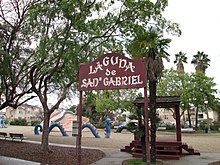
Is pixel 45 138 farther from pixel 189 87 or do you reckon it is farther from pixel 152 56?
pixel 189 87

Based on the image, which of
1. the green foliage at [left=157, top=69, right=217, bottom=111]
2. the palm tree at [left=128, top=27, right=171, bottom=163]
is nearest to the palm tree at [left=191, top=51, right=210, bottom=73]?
the green foliage at [left=157, top=69, right=217, bottom=111]

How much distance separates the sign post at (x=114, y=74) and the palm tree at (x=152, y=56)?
2.48 meters

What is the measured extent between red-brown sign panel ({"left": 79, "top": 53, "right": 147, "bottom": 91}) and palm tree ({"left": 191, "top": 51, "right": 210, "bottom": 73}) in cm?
4164

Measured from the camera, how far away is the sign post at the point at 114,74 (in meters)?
7.18

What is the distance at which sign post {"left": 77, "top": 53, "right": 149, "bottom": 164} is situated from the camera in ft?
23.5

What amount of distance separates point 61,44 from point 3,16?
4.75 meters

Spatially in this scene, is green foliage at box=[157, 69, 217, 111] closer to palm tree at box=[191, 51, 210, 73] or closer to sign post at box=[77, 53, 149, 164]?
palm tree at box=[191, 51, 210, 73]

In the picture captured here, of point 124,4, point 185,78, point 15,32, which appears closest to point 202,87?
point 185,78

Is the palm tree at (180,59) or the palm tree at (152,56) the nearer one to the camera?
the palm tree at (152,56)

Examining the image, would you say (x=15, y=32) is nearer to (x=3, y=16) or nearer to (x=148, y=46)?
(x=3, y=16)

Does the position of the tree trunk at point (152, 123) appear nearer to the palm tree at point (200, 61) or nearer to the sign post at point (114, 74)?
the sign post at point (114, 74)

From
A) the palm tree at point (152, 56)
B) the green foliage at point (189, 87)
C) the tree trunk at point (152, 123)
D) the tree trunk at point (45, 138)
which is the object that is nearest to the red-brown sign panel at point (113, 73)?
the palm tree at point (152, 56)

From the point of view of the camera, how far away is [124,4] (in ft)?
36.0

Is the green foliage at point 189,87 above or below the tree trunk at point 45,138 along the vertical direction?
above
